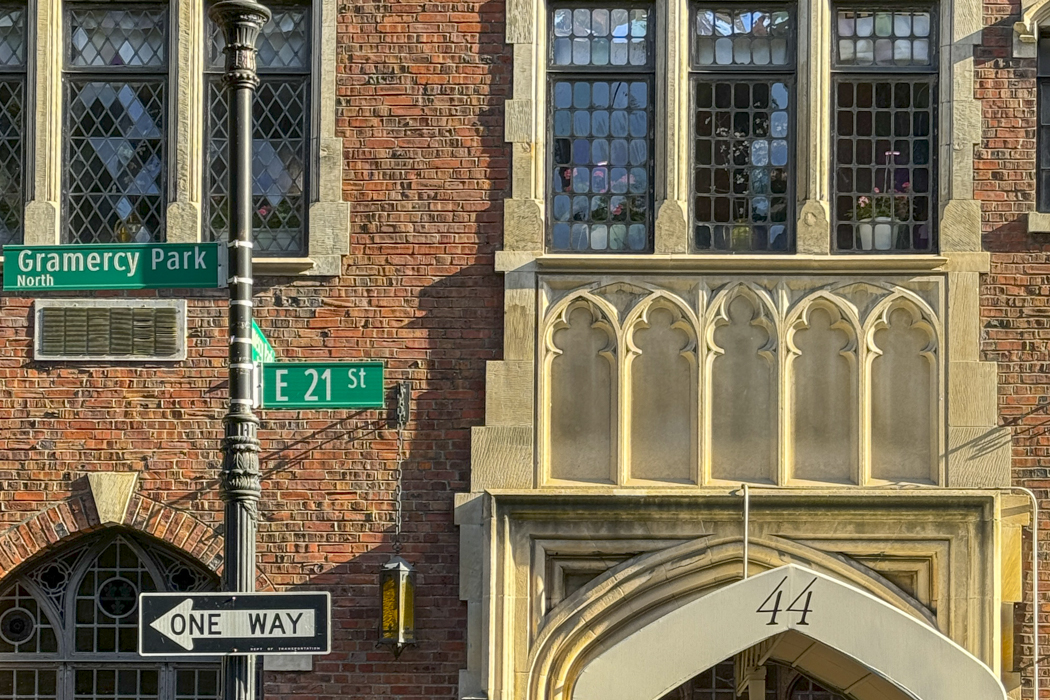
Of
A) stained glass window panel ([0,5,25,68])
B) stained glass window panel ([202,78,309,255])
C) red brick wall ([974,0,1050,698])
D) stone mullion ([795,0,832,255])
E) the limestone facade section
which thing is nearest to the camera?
the limestone facade section

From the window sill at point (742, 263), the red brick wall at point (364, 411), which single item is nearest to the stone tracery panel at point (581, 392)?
the window sill at point (742, 263)

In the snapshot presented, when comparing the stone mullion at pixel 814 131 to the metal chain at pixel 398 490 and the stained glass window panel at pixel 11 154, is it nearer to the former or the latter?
the metal chain at pixel 398 490

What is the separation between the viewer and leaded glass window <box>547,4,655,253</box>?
1166cm

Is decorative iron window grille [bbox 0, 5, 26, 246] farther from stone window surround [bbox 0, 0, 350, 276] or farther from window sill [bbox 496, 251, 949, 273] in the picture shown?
window sill [bbox 496, 251, 949, 273]

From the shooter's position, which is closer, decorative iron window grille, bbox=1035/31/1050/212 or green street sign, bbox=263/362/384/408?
green street sign, bbox=263/362/384/408

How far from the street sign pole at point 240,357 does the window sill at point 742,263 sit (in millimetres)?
3424

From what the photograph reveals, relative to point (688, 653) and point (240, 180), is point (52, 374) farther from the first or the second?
point (688, 653)

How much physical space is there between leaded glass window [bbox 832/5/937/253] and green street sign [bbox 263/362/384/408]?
377 centimetres

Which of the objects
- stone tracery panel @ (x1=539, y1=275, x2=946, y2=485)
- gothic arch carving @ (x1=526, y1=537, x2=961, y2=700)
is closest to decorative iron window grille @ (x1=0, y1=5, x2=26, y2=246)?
stone tracery panel @ (x1=539, y1=275, x2=946, y2=485)

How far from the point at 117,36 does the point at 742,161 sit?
4.45m

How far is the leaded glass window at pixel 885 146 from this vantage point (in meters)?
11.6

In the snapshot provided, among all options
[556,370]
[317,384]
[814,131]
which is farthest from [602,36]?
[317,384]

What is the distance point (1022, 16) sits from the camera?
11.4m

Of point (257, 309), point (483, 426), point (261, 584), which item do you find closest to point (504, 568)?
point (483, 426)
